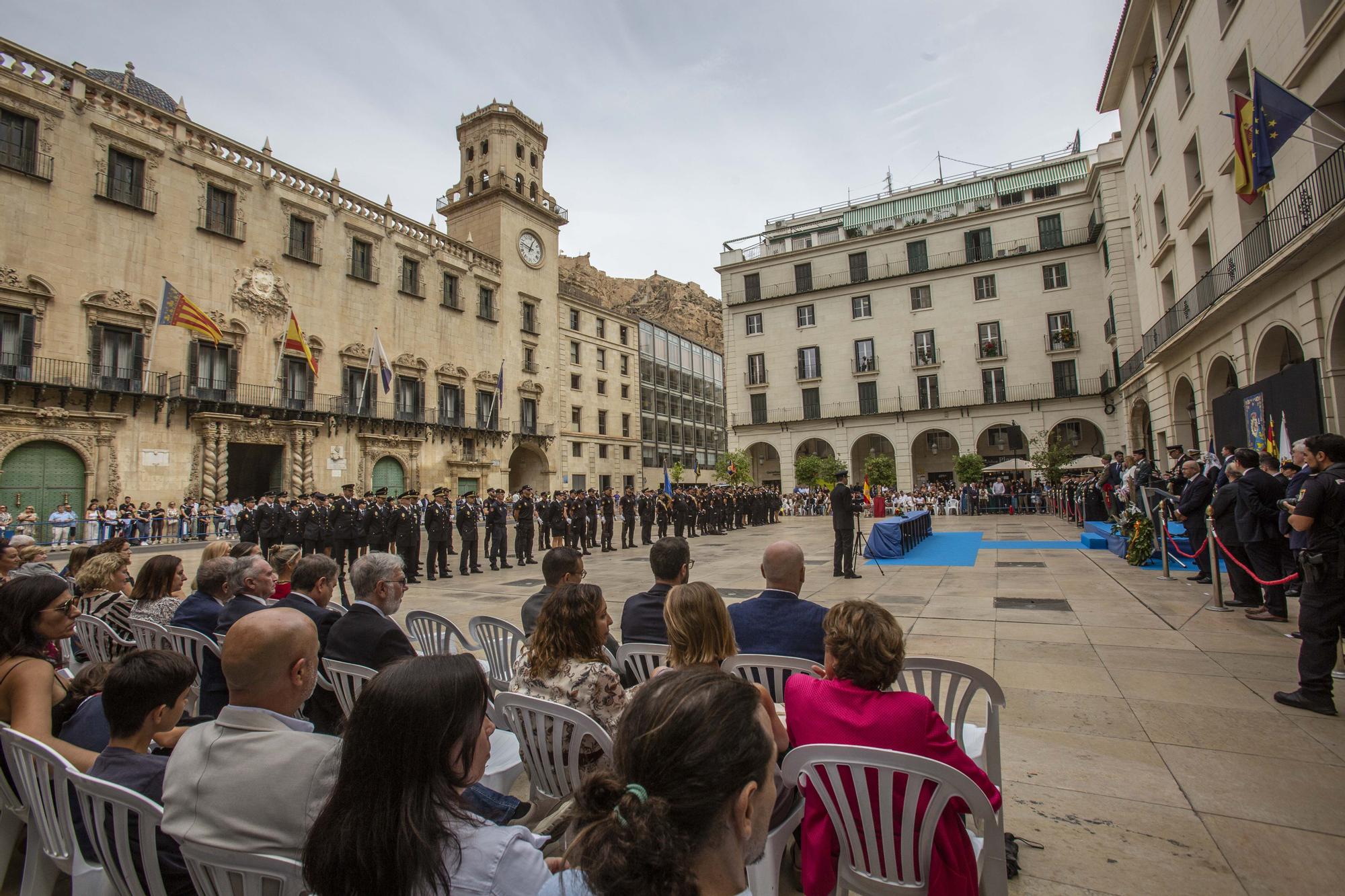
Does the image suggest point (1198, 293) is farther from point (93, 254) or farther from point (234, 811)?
point (93, 254)

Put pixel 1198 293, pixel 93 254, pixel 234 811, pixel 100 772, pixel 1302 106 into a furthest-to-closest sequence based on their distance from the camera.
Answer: pixel 93 254 < pixel 1198 293 < pixel 1302 106 < pixel 100 772 < pixel 234 811

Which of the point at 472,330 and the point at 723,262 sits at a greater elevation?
the point at 723,262

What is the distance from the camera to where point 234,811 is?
1.60m

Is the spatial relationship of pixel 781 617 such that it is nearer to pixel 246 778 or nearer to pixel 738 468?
pixel 246 778

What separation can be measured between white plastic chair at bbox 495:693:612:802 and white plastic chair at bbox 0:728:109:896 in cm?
145

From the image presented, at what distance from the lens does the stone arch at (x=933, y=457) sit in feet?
123

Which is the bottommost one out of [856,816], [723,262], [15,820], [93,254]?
[15,820]

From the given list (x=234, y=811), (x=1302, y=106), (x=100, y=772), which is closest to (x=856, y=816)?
(x=234, y=811)

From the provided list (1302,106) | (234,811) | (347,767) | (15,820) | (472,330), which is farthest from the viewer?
(472,330)

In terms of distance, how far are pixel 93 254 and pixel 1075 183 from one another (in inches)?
1795

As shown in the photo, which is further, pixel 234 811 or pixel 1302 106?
pixel 1302 106

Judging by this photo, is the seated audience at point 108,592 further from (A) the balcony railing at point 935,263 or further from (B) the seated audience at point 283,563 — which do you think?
(A) the balcony railing at point 935,263

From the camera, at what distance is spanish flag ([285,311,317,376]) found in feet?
76.6

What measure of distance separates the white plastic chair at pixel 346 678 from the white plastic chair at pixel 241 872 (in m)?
1.36
